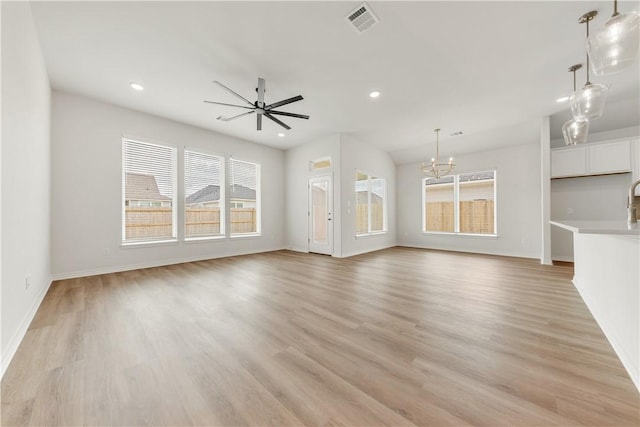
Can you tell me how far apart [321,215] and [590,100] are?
202 inches

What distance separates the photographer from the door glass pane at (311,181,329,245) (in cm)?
639

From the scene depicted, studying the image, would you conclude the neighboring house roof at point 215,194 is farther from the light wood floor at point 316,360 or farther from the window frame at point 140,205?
the light wood floor at point 316,360

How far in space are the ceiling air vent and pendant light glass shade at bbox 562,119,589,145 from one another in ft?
7.56

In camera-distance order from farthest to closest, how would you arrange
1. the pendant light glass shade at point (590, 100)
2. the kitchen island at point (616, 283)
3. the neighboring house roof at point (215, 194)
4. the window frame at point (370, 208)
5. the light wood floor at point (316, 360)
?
the window frame at point (370, 208), the neighboring house roof at point (215, 194), the pendant light glass shade at point (590, 100), the kitchen island at point (616, 283), the light wood floor at point (316, 360)

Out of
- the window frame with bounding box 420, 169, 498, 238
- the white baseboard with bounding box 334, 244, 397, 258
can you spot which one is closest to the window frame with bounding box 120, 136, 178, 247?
the white baseboard with bounding box 334, 244, 397, 258

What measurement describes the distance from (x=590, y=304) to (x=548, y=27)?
3099mm

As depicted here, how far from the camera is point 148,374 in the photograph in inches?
61.7

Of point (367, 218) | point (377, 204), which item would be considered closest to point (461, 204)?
point (377, 204)

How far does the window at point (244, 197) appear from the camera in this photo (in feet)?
20.4

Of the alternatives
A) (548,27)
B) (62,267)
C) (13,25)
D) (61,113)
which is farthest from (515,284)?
(61,113)

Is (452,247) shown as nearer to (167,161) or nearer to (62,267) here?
(167,161)

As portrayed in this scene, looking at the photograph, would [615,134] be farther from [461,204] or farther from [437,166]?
[437,166]

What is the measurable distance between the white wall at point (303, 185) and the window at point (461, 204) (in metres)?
3.36

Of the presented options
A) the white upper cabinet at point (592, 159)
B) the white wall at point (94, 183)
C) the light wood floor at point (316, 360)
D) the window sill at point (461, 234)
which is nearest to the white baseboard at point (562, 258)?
the window sill at point (461, 234)
